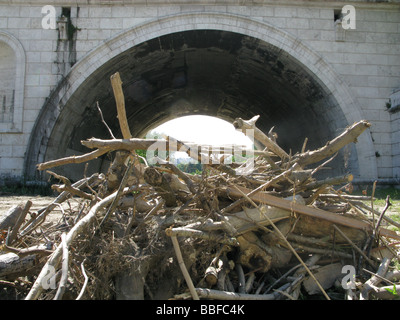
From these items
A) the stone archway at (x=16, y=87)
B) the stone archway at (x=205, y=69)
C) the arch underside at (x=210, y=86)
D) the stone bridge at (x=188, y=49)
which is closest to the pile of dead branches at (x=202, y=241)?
the stone archway at (x=205, y=69)

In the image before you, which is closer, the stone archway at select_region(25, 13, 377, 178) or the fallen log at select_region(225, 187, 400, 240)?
the fallen log at select_region(225, 187, 400, 240)

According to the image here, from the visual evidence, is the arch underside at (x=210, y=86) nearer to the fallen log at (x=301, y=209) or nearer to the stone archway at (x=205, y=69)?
the stone archway at (x=205, y=69)

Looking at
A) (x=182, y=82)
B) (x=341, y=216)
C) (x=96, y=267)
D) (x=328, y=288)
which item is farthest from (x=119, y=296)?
(x=182, y=82)

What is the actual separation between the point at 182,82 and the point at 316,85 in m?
5.33

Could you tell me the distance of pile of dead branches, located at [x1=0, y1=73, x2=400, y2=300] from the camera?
7.95 ft

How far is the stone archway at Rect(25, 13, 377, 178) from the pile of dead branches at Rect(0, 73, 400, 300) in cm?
751

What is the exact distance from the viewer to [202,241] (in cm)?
269

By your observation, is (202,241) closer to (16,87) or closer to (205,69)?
(16,87)

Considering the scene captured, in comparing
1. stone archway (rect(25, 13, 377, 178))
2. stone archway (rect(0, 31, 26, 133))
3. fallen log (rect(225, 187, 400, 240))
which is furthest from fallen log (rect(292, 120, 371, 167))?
stone archway (rect(0, 31, 26, 133))

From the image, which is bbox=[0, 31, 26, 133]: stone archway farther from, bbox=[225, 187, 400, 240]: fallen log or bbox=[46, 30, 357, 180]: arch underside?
bbox=[225, 187, 400, 240]: fallen log

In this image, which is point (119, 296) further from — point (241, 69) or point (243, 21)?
point (241, 69)

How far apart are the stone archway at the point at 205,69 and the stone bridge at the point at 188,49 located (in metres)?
0.03

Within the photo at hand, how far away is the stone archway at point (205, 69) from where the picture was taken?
33.2ft

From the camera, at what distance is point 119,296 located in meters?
2.36
